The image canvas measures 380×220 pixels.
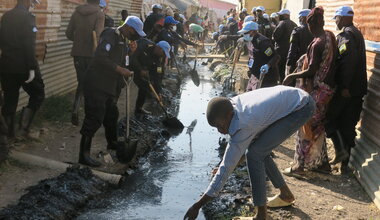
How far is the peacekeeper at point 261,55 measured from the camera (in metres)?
7.22

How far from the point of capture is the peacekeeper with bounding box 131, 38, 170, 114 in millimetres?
8188

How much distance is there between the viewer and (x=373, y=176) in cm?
535

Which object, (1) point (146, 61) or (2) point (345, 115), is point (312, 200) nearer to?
(2) point (345, 115)

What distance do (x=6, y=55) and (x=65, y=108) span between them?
8.51 ft

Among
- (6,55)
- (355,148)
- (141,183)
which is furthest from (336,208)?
(6,55)

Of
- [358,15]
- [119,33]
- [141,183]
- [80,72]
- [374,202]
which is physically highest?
[358,15]

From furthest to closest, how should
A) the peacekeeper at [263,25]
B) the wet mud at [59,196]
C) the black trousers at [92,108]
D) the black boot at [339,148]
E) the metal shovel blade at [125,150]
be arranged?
the peacekeeper at [263,25], the metal shovel blade at [125,150], the black boot at [339,148], the black trousers at [92,108], the wet mud at [59,196]

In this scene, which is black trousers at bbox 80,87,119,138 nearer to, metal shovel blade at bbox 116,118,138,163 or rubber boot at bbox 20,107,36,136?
metal shovel blade at bbox 116,118,138,163

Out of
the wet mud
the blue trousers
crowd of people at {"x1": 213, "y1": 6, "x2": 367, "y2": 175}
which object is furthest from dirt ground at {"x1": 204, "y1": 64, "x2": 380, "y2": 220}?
the wet mud

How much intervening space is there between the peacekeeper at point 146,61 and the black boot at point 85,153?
233 centimetres

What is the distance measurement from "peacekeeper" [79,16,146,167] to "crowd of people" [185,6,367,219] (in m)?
1.81

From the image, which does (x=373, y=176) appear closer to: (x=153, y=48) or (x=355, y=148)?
(x=355, y=148)

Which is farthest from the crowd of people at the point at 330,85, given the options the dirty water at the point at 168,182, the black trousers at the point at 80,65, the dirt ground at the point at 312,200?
the black trousers at the point at 80,65

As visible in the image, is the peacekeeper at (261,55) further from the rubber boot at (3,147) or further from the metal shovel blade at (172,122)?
the rubber boot at (3,147)
